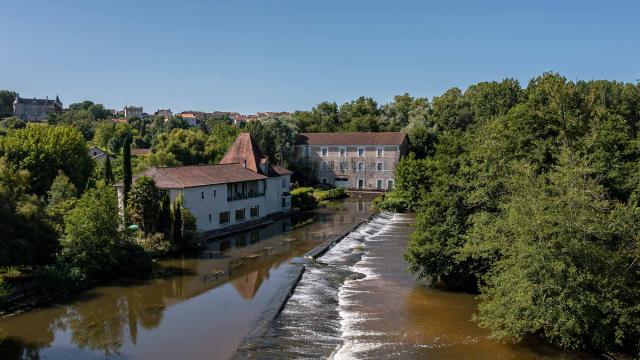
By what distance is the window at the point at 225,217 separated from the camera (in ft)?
133

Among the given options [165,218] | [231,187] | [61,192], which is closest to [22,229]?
[165,218]

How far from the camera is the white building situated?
37625 mm

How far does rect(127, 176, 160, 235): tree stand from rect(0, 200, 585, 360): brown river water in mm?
2591

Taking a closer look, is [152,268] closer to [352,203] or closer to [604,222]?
[604,222]

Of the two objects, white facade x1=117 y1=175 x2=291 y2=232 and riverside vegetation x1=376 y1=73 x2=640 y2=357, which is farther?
white facade x1=117 y1=175 x2=291 y2=232

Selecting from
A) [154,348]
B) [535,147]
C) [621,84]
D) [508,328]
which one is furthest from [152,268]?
[621,84]

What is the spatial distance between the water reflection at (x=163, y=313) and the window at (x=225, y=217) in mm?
6074

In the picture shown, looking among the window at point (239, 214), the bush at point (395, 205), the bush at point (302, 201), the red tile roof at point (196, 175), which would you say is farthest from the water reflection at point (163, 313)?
the bush at point (395, 205)

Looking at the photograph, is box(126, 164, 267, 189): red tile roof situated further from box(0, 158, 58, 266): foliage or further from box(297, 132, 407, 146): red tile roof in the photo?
box(297, 132, 407, 146): red tile roof

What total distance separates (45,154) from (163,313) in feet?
93.5

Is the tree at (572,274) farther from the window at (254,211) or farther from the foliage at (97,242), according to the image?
the window at (254,211)

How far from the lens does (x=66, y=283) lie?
24688 mm

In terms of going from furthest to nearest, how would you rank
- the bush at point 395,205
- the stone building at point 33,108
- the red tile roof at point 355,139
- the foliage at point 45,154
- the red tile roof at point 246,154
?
the stone building at point 33,108 < the red tile roof at point 355,139 < the bush at point 395,205 < the red tile roof at point 246,154 < the foliage at point 45,154

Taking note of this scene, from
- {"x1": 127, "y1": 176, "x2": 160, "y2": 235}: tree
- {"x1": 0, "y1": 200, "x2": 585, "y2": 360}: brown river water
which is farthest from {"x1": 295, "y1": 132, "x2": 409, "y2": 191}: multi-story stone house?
{"x1": 127, "y1": 176, "x2": 160, "y2": 235}: tree
